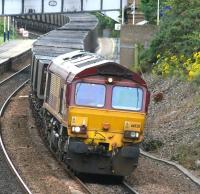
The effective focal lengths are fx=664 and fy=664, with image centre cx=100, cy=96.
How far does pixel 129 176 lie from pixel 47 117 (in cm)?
397

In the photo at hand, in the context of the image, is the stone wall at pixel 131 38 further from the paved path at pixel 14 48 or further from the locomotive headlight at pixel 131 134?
the locomotive headlight at pixel 131 134

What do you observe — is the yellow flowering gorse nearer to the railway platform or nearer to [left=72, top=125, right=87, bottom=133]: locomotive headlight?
[left=72, top=125, right=87, bottom=133]: locomotive headlight

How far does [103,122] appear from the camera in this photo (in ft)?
51.1

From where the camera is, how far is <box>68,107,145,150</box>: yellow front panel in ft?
51.1

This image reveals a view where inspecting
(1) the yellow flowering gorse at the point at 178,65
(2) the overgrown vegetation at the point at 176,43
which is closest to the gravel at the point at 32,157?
(1) the yellow flowering gorse at the point at 178,65

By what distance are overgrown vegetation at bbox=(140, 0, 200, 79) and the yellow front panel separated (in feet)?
35.0

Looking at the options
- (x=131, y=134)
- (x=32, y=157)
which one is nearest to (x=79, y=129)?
(x=131, y=134)

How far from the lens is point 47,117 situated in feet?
64.8

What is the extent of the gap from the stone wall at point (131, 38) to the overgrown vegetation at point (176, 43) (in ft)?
8.97

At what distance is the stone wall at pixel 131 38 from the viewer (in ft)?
125

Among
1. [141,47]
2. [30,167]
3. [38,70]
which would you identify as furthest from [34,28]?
[30,167]

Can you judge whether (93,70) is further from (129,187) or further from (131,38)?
(131,38)

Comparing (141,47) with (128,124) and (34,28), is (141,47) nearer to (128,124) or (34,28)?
(128,124)

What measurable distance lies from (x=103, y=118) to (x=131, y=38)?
75.2 ft
